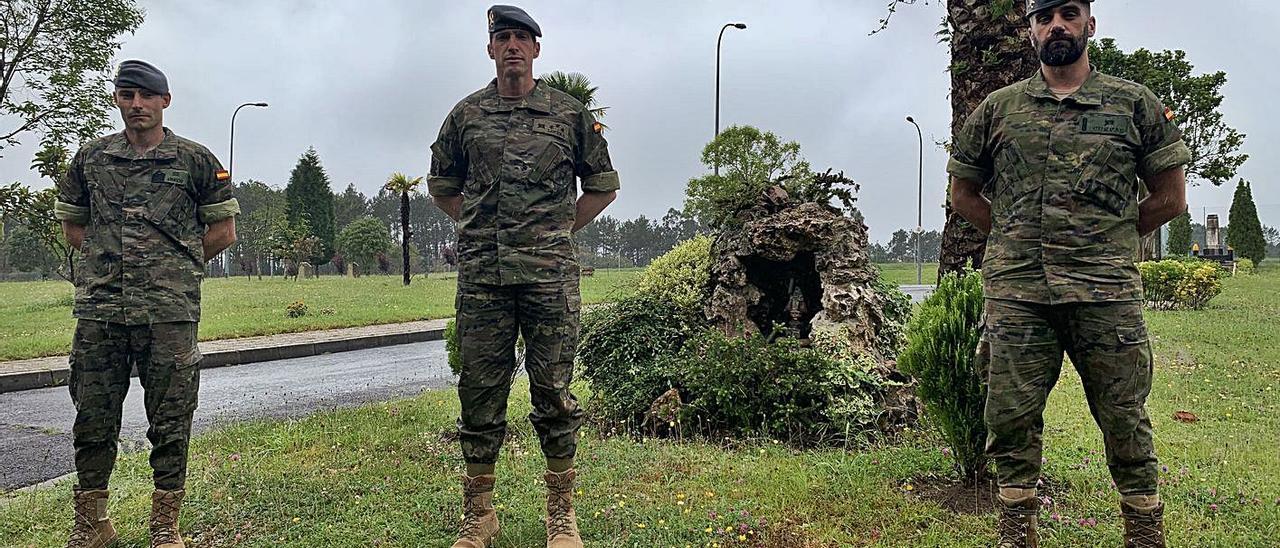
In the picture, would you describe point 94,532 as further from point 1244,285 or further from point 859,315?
point 1244,285

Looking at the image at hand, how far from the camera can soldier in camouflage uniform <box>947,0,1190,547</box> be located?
2.93m

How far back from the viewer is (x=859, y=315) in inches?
223

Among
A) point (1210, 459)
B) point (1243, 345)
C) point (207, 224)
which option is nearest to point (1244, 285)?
point (1243, 345)

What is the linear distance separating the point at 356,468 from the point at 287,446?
A: 2.81 ft

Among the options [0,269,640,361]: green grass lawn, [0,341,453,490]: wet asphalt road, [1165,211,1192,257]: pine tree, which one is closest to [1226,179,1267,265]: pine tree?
[1165,211,1192,257]: pine tree

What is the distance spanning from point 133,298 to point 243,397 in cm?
540

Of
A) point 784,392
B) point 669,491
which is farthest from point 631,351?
point 669,491

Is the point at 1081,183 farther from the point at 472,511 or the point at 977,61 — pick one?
the point at 472,511

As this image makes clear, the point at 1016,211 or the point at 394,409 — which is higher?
the point at 1016,211

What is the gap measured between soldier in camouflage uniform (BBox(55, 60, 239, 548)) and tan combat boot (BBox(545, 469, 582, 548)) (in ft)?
5.10

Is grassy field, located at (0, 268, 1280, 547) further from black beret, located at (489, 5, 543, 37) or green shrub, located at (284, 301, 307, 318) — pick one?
green shrub, located at (284, 301, 307, 318)

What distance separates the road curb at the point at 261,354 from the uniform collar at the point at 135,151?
4.71 meters

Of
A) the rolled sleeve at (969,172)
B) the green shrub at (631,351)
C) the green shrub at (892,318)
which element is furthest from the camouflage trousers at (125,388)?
the green shrub at (892,318)

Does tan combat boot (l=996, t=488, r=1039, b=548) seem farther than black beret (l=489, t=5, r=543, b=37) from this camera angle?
No
